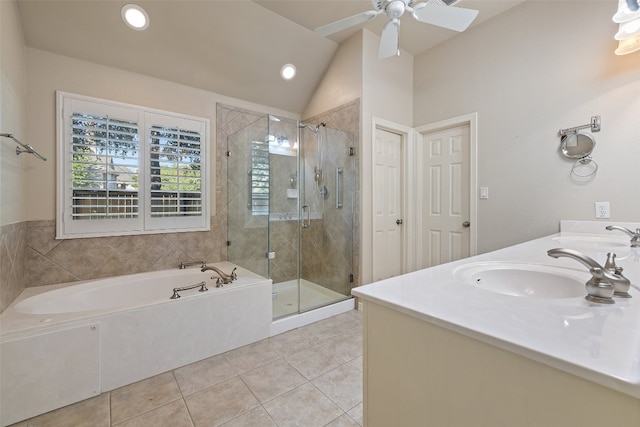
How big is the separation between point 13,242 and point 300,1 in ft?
9.90

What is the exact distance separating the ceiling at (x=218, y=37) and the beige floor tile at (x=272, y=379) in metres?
2.87

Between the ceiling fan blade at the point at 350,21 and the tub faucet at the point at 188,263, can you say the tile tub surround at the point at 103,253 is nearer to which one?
the tub faucet at the point at 188,263

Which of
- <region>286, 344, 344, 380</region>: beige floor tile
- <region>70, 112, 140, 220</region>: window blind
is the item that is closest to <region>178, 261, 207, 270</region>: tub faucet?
<region>70, 112, 140, 220</region>: window blind

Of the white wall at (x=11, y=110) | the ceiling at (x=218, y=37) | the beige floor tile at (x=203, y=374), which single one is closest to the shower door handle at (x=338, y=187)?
the ceiling at (x=218, y=37)

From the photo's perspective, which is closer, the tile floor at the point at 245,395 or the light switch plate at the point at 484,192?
the tile floor at the point at 245,395

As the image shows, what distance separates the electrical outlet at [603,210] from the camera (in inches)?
82.7

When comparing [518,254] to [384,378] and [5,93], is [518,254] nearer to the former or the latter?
[384,378]

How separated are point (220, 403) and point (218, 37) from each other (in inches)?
121

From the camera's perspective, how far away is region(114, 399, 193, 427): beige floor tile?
143cm

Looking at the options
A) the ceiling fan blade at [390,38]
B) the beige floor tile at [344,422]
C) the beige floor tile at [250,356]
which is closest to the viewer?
the beige floor tile at [344,422]

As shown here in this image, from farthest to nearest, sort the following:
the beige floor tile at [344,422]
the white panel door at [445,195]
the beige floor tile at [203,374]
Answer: the white panel door at [445,195] → the beige floor tile at [203,374] → the beige floor tile at [344,422]

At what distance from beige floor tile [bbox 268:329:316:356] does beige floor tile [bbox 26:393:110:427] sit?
109 centimetres

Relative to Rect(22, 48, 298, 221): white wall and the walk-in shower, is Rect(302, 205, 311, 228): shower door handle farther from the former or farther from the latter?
Rect(22, 48, 298, 221): white wall

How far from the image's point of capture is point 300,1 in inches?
97.9
